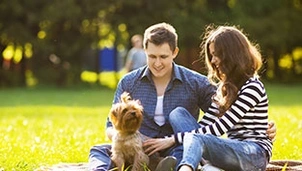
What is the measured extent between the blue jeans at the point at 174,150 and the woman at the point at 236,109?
11 cm

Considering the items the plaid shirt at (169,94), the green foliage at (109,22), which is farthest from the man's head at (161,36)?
the green foliage at (109,22)

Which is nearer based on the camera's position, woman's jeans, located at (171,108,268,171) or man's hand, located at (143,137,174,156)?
woman's jeans, located at (171,108,268,171)

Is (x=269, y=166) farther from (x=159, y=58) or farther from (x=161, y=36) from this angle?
(x=161, y=36)

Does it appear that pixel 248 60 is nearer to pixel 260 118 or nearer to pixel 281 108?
pixel 260 118

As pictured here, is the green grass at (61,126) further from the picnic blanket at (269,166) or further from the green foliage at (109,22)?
the green foliage at (109,22)

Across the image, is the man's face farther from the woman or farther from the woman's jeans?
the woman's jeans

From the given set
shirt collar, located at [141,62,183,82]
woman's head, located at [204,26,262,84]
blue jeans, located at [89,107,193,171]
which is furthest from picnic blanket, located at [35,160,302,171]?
woman's head, located at [204,26,262,84]

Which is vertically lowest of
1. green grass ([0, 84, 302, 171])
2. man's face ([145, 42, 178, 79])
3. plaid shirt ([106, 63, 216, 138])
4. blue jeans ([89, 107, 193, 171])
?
green grass ([0, 84, 302, 171])

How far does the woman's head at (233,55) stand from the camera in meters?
6.54

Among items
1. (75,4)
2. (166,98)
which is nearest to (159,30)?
(166,98)

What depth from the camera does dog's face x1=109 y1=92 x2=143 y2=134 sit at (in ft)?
20.9

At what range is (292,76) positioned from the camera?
30141 mm

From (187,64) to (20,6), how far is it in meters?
6.44

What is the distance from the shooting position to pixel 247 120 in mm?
6516
